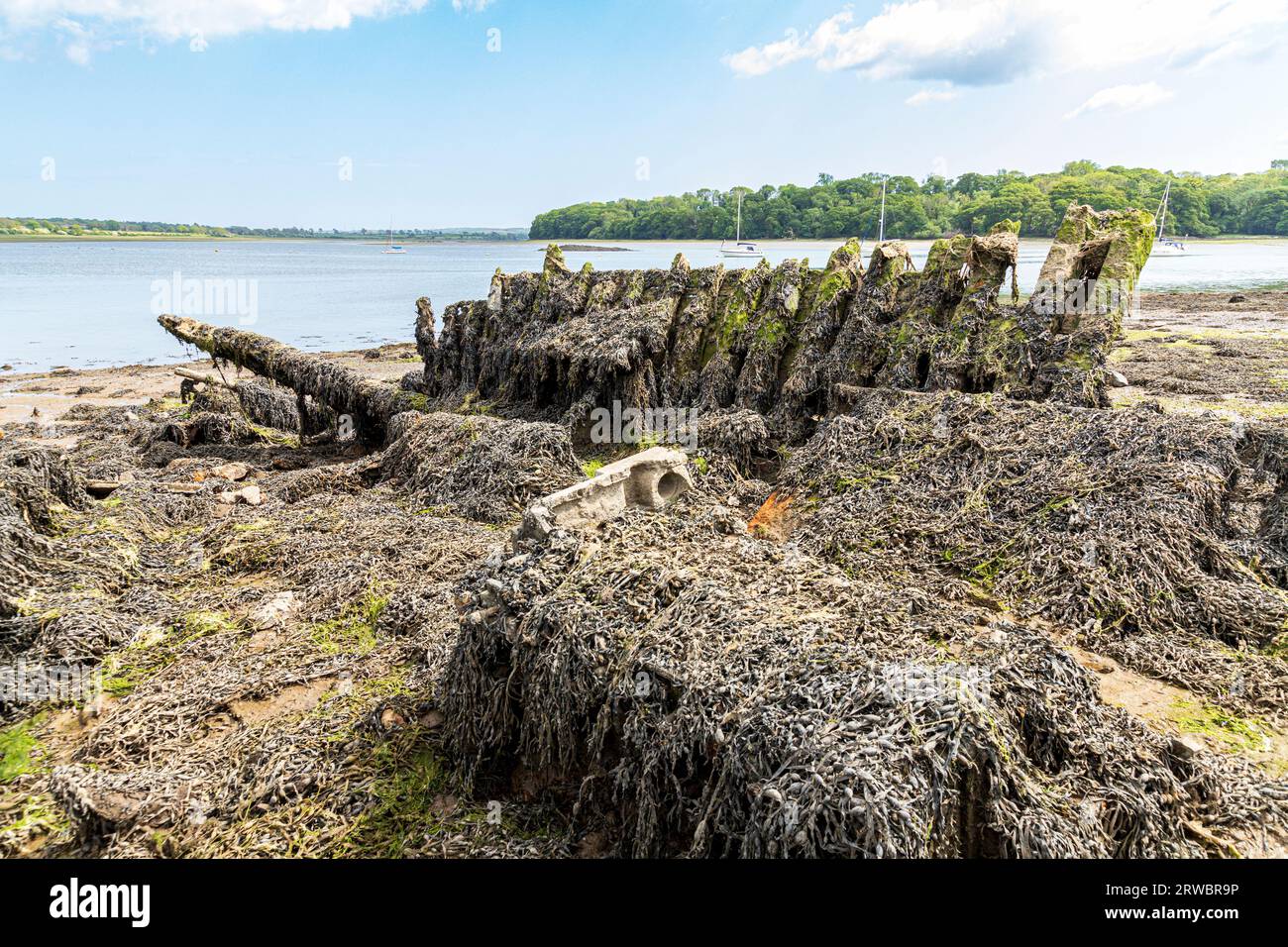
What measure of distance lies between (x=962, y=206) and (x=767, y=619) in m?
90.1

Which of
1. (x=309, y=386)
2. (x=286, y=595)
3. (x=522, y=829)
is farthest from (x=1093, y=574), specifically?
(x=309, y=386)

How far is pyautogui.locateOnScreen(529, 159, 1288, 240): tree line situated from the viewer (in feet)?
240

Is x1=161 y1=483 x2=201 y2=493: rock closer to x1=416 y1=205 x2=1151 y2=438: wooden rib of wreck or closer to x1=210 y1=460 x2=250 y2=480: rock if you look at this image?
x1=210 y1=460 x2=250 y2=480: rock

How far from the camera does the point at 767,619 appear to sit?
376 centimetres

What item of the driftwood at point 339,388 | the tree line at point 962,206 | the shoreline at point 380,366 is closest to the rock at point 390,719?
the driftwood at point 339,388

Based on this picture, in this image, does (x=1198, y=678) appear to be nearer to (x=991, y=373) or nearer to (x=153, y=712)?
(x=991, y=373)

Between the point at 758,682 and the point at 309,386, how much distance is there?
11.6 meters

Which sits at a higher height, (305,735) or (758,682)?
(758,682)

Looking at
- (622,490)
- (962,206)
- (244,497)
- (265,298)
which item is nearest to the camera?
(622,490)

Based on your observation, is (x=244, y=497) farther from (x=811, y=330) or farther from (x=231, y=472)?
(x=811, y=330)

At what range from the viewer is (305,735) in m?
4.28

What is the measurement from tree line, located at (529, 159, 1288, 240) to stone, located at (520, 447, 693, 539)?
68947 millimetres

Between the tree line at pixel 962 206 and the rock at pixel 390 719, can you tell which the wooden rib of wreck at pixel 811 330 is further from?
the tree line at pixel 962 206

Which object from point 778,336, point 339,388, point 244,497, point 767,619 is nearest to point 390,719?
point 767,619
